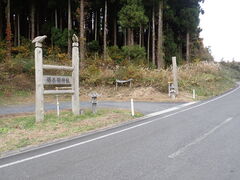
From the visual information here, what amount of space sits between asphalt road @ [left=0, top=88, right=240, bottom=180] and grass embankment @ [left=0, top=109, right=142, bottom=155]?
735 millimetres

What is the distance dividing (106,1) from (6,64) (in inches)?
552

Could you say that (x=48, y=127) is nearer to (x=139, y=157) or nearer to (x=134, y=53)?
(x=139, y=157)

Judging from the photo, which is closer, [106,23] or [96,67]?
[96,67]

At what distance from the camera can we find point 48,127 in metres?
7.31

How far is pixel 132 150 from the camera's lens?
5.03m

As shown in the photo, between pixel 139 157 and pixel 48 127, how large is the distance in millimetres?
3910

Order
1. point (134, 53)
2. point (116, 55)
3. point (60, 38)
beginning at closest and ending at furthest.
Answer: point (134, 53) → point (116, 55) → point (60, 38)

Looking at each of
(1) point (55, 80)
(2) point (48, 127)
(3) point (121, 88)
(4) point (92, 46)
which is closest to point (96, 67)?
(3) point (121, 88)

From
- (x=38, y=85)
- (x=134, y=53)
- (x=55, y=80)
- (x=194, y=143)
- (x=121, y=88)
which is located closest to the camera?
(x=194, y=143)

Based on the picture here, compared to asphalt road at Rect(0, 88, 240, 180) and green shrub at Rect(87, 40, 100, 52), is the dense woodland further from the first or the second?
→ asphalt road at Rect(0, 88, 240, 180)

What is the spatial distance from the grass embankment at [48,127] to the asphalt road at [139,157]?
0.74 metres

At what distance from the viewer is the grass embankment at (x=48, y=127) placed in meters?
5.95

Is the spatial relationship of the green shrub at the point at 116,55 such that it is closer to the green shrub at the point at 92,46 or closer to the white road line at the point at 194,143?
the green shrub at the point at 92,46

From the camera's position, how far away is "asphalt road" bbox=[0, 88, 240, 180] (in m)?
3.79
